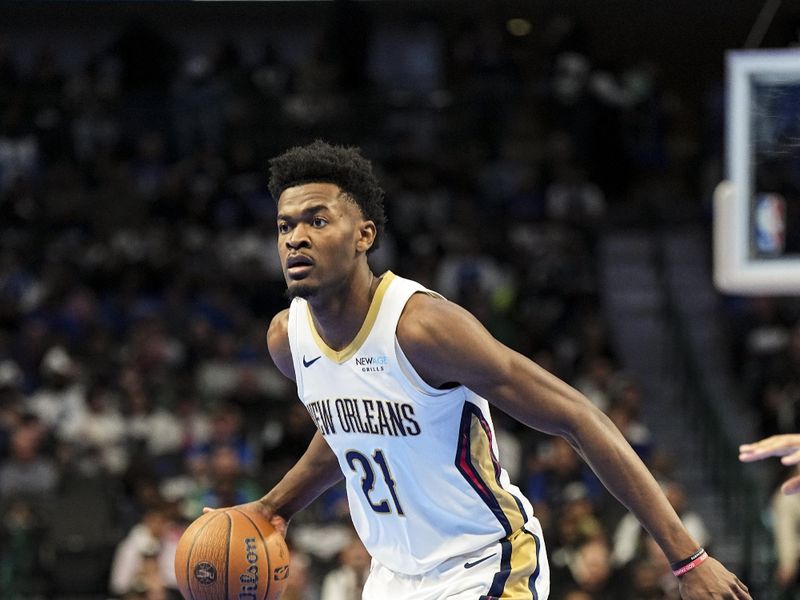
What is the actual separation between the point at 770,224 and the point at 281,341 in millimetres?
3378

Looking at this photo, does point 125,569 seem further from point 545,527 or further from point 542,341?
point 542,341

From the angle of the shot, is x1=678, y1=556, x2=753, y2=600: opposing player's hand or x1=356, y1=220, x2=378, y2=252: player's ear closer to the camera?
x1=678, y1=556, x2=753, y2=600: opposing player's hand

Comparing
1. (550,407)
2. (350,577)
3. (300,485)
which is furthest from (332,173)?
(350,577)

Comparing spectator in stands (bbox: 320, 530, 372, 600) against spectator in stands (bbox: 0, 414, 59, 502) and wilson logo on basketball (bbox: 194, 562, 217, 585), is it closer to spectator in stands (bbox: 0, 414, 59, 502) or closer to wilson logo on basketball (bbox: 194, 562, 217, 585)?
spectator in stands (bbox: 0, 414, 59, 502)

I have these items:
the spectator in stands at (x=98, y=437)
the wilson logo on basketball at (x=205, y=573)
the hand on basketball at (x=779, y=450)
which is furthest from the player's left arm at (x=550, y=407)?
the spectator in stands at (x=98, y=437)

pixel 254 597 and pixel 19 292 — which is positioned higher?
pixel 19 292

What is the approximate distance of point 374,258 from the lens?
14.3 metres

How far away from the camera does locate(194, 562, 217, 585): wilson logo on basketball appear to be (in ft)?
15.8

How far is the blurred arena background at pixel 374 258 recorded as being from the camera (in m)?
11.2

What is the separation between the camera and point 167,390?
1262cm

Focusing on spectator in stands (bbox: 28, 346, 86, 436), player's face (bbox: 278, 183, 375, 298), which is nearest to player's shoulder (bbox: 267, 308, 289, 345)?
player's face (bbox: 278, 183, 375, 298)

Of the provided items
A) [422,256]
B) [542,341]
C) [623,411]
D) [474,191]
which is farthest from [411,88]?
[623,411]

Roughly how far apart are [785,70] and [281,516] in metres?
3.59

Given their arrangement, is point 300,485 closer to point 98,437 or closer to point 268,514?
point 268,514
